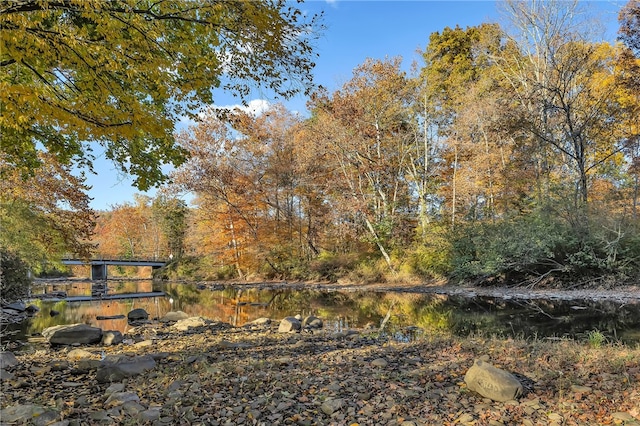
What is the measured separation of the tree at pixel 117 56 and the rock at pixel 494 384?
4861 millimetres

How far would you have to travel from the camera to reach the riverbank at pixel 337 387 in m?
3.78

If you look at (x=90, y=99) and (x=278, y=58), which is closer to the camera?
(x=90, y=99)

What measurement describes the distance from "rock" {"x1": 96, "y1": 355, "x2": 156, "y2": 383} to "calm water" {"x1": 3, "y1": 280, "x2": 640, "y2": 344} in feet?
17.5

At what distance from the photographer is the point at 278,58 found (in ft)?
20.1

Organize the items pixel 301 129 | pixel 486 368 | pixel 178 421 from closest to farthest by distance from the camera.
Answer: pixel 178 421 < pixel 486 368 < pixel 301 129

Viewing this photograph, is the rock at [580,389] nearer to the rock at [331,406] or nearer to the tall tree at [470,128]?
the rock at [331,406]

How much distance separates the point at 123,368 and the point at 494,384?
4739 mm

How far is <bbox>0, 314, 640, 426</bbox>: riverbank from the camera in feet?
12.4

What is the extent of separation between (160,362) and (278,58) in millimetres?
5100

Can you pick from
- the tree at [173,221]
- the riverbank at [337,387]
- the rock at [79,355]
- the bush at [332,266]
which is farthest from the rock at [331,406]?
the tree at [173,221]

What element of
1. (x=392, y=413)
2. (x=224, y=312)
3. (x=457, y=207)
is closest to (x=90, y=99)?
(x=392, y=413)

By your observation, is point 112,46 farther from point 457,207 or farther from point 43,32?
point 457,207

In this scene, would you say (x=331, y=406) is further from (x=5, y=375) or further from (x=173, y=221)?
(x=173, y=221)

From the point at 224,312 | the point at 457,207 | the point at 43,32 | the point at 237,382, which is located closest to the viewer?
the point at 43,32
